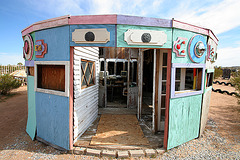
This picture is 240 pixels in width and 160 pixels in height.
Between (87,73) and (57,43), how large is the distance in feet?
5.36

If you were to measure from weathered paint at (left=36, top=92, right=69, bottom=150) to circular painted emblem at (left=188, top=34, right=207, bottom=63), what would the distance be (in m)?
3.38

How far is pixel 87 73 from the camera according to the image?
14.7 ft

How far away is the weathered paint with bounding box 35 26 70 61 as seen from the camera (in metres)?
2.94

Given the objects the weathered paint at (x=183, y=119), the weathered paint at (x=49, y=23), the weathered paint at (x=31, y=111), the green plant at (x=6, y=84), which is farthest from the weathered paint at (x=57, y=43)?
the green plant at (x=6, y=84)

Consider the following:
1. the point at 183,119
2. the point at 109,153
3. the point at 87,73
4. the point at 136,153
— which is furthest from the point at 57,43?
the point at 183,119

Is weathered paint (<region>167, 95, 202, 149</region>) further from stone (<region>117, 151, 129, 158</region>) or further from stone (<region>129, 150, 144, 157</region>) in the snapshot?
stone (<region>117, 151, 129, 158</region>)

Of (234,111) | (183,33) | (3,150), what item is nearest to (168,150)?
(183,33)

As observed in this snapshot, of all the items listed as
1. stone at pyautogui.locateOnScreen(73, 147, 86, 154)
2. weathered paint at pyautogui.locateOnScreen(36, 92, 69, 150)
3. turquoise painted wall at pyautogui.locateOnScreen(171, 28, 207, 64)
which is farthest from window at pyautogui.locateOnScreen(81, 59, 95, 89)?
turquoise painted wall at pyautogui.locateOnScreen(171, 28, 207, 64)

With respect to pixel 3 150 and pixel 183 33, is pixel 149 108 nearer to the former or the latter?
pixel 183 33

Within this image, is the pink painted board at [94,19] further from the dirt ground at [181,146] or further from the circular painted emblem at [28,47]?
the dirt ground at [181,146]

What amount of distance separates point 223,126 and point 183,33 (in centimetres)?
411

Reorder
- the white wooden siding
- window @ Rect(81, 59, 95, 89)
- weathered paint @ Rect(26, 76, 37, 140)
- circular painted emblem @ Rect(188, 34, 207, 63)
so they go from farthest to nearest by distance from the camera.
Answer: window @ Rect(81, 59, 95, 89)
weathered paint @ Rect(26, 76, 37, 140)
the white wooden siding
circular painted emblem @ Rect(188, 34, 207, 63)

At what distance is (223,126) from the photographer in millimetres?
4723

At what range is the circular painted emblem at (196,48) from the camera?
126 inches
